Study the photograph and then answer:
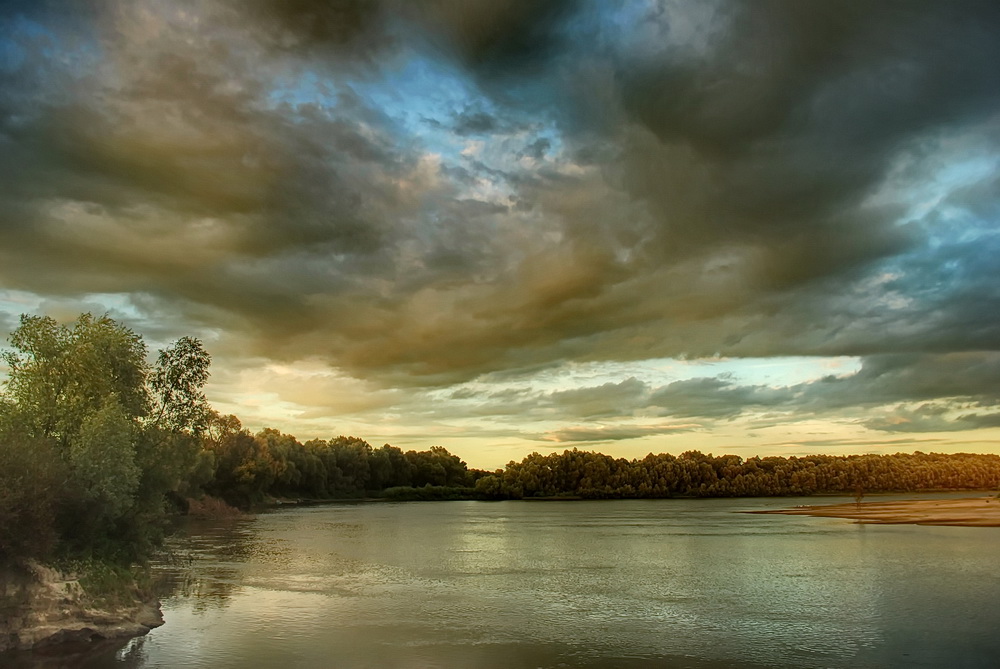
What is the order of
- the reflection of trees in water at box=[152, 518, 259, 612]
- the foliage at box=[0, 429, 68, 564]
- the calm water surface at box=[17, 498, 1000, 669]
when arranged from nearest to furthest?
1. the foliage at box=[0, 429, 68, 564]
2. the calm water surface at box=[17, 498, 1000, 669]
3. the reflection of trees in water at box=[152, 518, 259, 612]

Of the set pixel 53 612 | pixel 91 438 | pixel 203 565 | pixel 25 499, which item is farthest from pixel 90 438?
pixel 203 565

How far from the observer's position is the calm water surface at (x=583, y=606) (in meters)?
33.1

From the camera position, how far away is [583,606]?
46375 mm

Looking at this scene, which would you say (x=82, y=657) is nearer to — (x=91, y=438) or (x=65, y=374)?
(x=91, y=438)

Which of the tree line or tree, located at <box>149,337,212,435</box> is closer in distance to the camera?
the tree line

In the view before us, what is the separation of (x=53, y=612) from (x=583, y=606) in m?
30.7

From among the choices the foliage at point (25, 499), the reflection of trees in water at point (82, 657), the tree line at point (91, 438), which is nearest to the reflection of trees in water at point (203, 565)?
the tree line at point (91, 438)

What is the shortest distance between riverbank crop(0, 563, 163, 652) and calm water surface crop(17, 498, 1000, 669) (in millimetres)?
1998

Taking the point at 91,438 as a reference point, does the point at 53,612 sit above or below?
below

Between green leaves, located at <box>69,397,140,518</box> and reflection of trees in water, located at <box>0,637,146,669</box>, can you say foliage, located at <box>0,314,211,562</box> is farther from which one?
reflection of trees in water, located at <box>0,637,146,669</box>

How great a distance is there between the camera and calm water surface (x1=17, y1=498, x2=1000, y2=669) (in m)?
33.1

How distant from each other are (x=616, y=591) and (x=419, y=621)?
17316 millimetres

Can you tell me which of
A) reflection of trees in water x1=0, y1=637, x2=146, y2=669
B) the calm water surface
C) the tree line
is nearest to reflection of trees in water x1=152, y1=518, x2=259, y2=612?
the calm water surface

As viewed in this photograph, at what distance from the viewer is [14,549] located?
32.6 m
